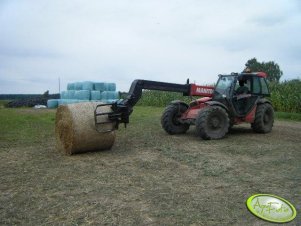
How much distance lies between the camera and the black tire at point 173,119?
36.3 feet

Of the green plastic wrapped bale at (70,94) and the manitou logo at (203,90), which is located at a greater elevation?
the manitou logo at (203,90)

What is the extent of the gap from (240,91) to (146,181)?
6291mm

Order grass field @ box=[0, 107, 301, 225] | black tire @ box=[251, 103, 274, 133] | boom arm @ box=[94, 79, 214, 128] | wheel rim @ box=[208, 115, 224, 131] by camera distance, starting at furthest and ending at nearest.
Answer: black tire @ box=[251, 103, 274, 133]
wheel rim @ box=[208, 115, 224, 131]
boom arm @ box=[94, 79, 214, 128]
grass field @ box=[0, 107, 301, 225]

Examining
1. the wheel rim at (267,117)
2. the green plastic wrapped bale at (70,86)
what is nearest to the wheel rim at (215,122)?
the wheel rim at (267,117)

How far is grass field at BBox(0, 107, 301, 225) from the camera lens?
4488 mm

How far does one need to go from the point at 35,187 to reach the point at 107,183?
3.49 ft

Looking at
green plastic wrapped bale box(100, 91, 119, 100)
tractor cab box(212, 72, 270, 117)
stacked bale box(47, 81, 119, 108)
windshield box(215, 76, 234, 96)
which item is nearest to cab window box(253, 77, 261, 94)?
tractor cab box(212, 72, 270, 117)

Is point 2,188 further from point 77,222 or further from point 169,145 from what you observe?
point 169,145

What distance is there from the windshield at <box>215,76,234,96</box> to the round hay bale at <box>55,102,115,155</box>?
13.4 feet

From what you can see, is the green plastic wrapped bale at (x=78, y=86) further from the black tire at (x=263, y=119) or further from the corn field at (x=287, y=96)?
the black tire at (x=263, y=119)

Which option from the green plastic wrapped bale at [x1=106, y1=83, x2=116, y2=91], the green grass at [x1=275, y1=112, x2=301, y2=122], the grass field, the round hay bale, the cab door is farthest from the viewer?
the green plastic wrapped bale at [x1=106, y1=83, x2=116, y2=91]

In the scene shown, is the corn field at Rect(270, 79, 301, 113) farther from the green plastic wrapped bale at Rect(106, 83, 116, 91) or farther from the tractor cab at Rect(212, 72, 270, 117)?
the green plastic wrapped bale at Rect(106, 83, 116, 91)

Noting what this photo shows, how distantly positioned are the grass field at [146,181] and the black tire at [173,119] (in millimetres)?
1328

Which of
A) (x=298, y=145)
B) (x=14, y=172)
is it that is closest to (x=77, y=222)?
(x=14, y=172)
